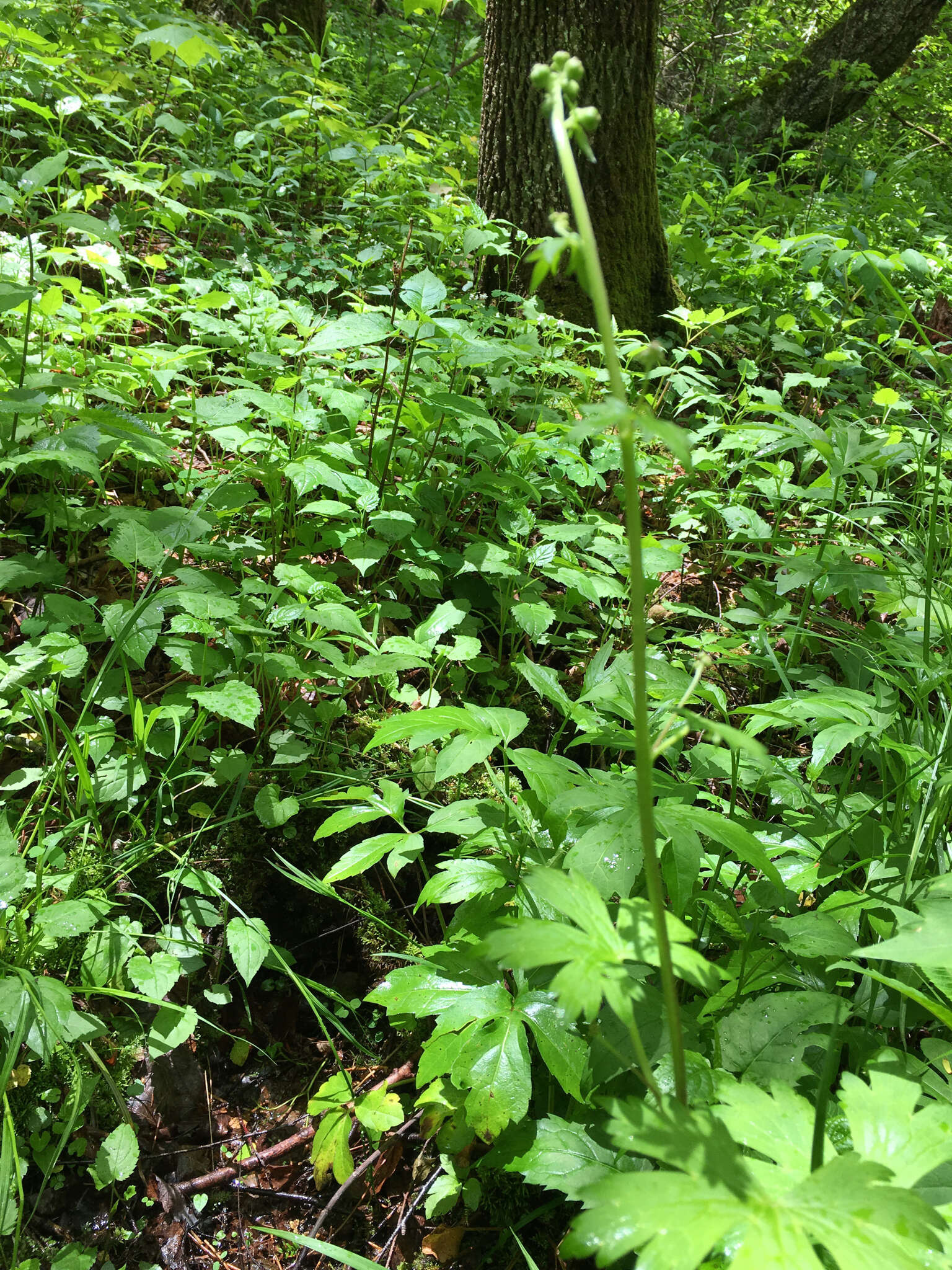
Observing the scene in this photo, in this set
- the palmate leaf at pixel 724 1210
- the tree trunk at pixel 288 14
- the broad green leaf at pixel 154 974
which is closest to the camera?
the palmate leaf at pixel 724 1210

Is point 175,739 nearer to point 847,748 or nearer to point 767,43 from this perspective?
point 847,748

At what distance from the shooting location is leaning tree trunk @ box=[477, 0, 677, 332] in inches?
132

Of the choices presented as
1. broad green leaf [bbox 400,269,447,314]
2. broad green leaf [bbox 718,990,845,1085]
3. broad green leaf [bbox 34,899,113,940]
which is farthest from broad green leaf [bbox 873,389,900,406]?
broad green leaf [bbox 34,899,113,940]

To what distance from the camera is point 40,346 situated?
240cm

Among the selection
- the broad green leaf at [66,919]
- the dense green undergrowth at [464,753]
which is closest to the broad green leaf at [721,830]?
the dense green undergrowth at [464,753]

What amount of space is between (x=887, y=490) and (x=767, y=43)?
29.0 ft

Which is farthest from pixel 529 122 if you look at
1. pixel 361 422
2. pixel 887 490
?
pixel 887 490

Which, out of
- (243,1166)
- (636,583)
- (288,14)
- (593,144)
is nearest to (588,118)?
(636,583)

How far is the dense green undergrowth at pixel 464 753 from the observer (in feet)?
3.02

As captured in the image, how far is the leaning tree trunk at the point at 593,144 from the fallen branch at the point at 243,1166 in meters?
3.17

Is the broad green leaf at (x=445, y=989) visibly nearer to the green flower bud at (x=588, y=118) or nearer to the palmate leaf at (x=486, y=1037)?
the palmate leaf at (x=486, y=1037)

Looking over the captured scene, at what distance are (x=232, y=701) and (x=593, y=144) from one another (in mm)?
3151

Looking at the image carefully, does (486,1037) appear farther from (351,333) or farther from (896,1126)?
(351,333)

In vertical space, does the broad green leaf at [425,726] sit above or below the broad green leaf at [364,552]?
below
